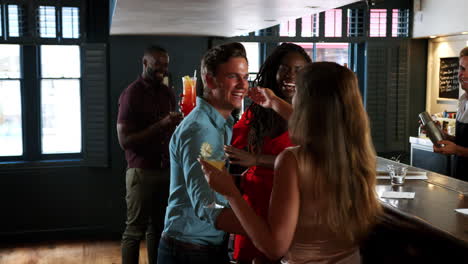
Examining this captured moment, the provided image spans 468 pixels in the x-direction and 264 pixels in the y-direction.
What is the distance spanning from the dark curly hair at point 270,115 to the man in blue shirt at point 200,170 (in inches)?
24.1

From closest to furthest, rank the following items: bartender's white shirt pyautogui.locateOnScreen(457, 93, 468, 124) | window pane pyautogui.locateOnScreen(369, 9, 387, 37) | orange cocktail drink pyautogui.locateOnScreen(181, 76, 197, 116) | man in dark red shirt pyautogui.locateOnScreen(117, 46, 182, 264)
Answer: orange cocktail drink pyautogui.locateOnScreen(181, 76, 197, 116) → man in dark red shirt pyautogui.locateOnScreen(117, 46, 182, 264) → bartender's white shirt pyautogui.locateOnScreen(457, 93, 468, 124) → window pane pyautogui.locateOnScreen(369, 9, 387, 37)

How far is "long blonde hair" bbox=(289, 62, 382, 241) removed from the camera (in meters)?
1.68

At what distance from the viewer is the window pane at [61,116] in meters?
6.13

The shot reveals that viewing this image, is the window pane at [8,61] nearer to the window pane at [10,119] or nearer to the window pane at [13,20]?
the window pane at [10,119]

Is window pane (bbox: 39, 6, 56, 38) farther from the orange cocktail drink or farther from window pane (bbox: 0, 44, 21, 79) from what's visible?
the orange cocktail drink

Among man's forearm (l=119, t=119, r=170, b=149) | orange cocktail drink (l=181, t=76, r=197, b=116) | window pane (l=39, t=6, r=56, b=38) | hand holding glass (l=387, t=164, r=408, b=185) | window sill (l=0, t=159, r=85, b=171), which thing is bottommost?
window sill (l=0, t=159, r=85, b=171)

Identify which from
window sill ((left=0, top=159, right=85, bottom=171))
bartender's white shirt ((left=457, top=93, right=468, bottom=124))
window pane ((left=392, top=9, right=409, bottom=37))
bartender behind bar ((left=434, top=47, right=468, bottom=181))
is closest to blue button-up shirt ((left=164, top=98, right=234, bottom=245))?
bartender behind bar ((left=434, top=47, right=468, bottom=181))

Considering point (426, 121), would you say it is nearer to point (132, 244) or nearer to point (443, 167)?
point (443, 167)

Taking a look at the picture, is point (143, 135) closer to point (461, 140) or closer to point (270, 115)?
point (270, 115)

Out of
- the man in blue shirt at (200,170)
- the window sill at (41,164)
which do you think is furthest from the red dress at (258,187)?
the window sill at (41,164)

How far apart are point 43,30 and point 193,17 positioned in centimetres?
274

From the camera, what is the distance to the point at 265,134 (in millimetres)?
2775

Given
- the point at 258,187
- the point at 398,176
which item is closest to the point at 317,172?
the point at 258,187

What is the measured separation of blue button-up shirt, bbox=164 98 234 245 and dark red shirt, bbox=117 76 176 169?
2.12 m
